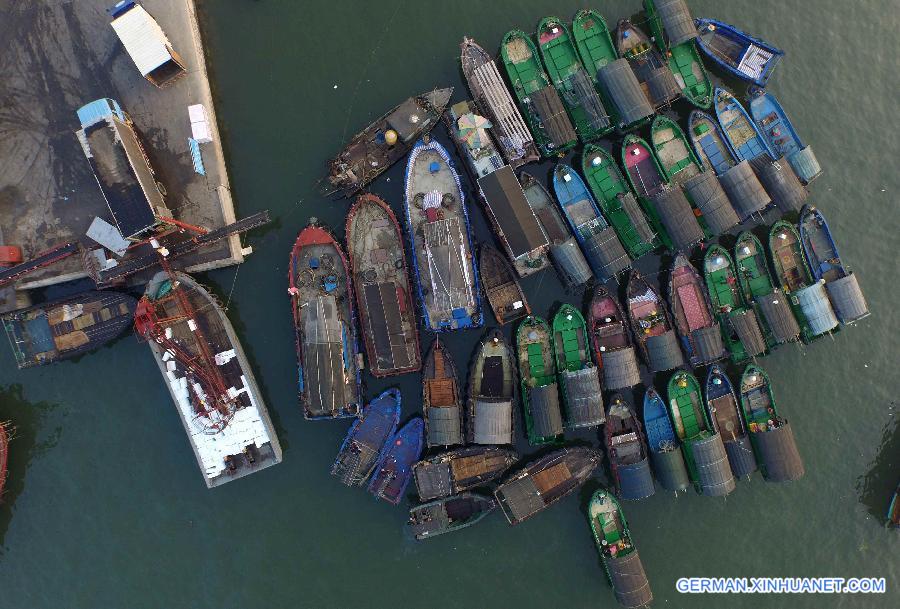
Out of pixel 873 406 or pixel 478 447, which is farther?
pixel 873 406

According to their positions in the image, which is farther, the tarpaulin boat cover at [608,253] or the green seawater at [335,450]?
the green seawater at [335,450]

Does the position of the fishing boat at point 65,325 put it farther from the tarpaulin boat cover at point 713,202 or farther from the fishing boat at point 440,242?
the tarpaulin boat cover at point 713,202

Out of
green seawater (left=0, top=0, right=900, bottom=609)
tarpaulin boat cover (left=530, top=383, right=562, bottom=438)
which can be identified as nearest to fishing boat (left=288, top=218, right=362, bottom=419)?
green seawater (left=0, top=0, right=900, bottom=609)

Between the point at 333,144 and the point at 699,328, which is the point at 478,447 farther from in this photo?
the point at 333,144

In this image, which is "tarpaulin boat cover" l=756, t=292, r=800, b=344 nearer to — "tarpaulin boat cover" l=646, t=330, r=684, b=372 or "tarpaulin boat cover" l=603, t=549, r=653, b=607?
"tarpaulin boat cover" l=646, t=330, r=684, b=372

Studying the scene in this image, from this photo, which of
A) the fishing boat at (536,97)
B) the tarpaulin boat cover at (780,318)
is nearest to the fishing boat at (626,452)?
the tarpaulin boat cover at (780,318)

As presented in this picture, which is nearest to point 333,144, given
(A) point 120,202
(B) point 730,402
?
(A) point 120,202
